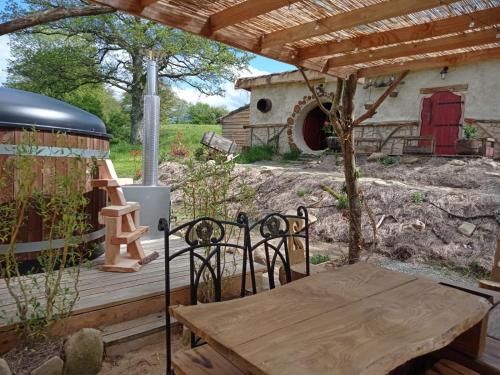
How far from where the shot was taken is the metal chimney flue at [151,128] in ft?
14.9

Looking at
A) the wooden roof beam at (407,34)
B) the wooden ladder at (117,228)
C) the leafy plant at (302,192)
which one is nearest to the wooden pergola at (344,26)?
the wooden roof beam at (407,34)

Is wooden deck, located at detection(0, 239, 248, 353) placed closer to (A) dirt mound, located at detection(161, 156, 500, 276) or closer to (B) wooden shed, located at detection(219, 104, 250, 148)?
(A) dirt mound, located at detection(161, 156, 500, 276)

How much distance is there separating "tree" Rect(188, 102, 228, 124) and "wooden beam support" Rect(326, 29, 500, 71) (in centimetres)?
2905

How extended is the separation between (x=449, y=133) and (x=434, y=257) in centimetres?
536

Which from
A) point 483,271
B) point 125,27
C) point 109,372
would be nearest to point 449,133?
point 483,271

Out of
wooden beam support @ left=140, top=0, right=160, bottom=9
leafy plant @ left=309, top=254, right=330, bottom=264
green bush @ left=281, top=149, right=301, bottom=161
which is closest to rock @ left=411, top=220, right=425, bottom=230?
leafy plant @ left=309, top=254, right=330, bottom=264

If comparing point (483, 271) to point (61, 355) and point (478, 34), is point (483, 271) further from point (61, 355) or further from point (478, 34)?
point (61, 355)

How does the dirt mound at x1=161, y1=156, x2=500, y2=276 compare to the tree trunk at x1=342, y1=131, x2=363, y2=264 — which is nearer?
the tree trunk at x1=342, y1=131, x2=363, y2=264

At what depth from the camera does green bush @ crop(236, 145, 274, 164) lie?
1230 centimetres

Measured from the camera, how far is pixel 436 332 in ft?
4.17

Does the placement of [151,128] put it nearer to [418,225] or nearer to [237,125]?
[418,225]

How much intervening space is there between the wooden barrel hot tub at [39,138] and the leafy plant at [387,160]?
7538mm

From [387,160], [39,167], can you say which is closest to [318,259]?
[39,167]

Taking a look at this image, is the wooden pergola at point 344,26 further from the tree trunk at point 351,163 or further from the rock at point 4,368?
the rock at point 4,368
